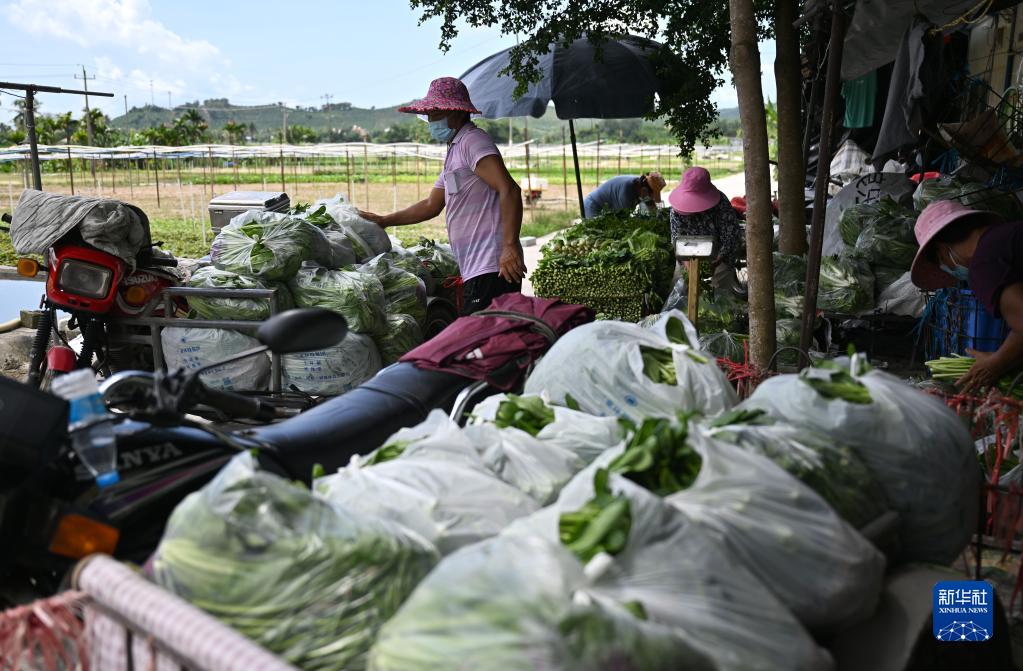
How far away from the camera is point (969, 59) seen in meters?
10.7

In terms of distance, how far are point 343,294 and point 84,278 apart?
1.50m

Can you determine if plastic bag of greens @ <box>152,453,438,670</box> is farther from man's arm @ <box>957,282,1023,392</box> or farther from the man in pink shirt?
the man in pink shirt

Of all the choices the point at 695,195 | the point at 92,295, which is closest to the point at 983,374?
the point at 695,195

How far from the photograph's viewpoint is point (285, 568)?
1522 mm

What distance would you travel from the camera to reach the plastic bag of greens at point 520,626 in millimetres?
1254

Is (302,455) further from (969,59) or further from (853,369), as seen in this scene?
(969,59)

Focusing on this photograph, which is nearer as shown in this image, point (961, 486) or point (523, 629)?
point (523, 629)

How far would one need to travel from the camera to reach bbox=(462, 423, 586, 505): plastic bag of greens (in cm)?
209

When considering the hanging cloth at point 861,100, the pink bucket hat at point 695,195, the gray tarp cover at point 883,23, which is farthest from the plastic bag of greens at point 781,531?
the hanging cloth at point 861,100

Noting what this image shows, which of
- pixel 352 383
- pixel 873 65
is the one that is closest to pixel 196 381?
pixel 352 383

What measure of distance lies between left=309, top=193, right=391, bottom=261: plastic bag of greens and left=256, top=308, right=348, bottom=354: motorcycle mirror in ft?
14.5

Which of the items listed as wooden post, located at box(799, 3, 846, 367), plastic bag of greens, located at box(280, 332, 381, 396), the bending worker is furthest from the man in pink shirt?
the bending worker

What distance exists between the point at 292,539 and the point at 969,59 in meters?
11.6

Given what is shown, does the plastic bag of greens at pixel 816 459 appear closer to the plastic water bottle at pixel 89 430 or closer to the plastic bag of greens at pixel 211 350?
the plastic water bottle at pixel 89 430
